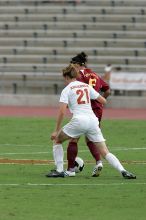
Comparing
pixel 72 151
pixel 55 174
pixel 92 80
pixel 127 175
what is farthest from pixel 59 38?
pixel 127 175

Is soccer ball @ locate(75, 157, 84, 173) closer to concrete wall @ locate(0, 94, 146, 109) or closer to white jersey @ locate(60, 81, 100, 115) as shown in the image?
white jersey @ locate(60, 81, 100, 115)

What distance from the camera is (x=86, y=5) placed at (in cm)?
4269

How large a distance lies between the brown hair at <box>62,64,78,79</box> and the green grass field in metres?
1.58

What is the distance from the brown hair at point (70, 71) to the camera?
42.6 feet

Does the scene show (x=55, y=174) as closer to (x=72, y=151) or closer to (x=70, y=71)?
(x=72, y=151)

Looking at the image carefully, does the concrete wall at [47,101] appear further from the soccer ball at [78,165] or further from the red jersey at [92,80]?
the soccer ball at [78,165]

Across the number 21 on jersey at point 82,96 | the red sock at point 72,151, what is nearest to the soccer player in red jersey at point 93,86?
the red sock at point 72,151

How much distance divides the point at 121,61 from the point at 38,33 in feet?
15.8

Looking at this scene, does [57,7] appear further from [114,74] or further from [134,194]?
[134,194]

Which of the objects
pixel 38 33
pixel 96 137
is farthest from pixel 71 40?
pixel 96 137

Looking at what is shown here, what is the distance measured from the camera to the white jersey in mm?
13133

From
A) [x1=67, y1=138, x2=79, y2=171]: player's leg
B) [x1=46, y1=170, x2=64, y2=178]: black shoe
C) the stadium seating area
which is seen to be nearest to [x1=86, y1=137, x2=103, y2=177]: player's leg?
[x1=67, y1=138, x2=79, y2=171]: player's leg

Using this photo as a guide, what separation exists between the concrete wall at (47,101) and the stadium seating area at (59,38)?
1.19 meters

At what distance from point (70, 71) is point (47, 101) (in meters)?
21.8
